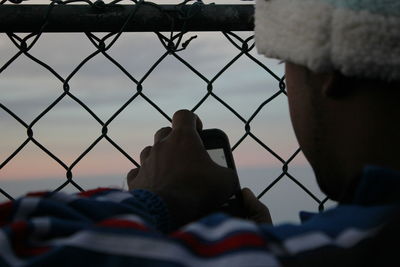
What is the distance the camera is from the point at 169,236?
922 mm

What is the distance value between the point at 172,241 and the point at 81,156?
2.88 ft

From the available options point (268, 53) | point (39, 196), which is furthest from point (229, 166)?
point (39, 196)

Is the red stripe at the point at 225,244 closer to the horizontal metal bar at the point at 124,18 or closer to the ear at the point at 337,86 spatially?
the ear at the point at 337,86

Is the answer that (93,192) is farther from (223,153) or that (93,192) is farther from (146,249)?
(223,153)

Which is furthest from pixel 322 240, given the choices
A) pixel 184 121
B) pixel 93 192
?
pixel 184 121

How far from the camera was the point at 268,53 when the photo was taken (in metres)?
1.23

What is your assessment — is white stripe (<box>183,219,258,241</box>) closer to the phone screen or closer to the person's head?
the person's head

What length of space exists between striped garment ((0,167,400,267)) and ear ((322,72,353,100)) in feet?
0.57

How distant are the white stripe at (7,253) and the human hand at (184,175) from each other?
1.28 ft

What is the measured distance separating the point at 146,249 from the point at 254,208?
26.1 inches

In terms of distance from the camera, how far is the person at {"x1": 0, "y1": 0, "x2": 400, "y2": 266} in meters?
0.88

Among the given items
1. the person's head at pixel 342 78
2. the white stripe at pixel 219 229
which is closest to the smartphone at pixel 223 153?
the person's head at pixel 342 78

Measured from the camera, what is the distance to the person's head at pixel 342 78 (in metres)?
1.07

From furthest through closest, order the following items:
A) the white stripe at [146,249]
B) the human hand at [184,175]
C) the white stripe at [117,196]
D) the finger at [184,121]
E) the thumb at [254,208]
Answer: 1. the thumb at [254,208]
2. the finger at [184,121]
3. the human hand at [184,175]
4. the white stripe at [117,196]
5. the white stripe at [146,249]
